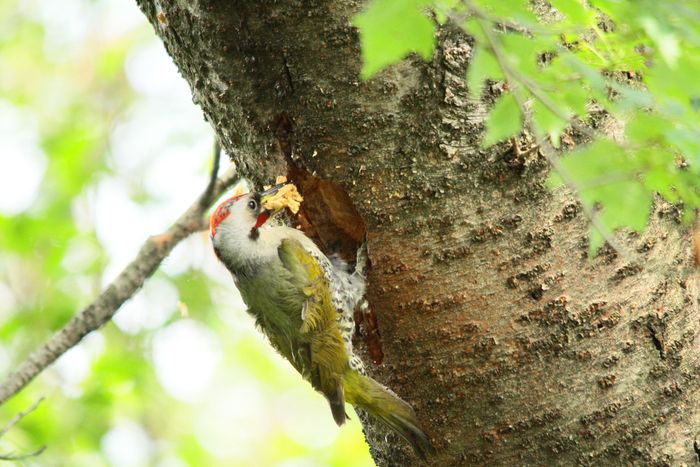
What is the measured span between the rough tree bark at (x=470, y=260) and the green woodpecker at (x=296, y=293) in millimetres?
652

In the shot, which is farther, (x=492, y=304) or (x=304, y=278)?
(x=304, y=278)

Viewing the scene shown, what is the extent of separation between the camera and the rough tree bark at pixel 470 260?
2594 millimetres

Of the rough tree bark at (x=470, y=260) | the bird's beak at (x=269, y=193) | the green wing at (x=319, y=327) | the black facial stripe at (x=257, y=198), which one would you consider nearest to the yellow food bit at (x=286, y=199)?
the bird's beak at (x=269, y=193)

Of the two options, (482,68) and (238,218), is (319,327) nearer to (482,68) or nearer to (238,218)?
(238,218)

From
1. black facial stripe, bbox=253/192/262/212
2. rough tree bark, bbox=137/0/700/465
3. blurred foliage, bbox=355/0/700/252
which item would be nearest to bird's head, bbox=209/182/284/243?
black facial stripe, bbox=253/192/262/212

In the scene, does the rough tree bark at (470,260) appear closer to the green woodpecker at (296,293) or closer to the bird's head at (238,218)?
the green woodpecker at (296,293)

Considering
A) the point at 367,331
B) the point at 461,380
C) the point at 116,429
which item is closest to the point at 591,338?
the point at 461,380

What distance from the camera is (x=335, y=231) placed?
3.62 metres

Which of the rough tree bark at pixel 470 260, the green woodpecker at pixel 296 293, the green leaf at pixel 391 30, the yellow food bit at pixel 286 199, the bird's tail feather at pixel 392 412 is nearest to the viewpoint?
the green leaf at pixel 391 30

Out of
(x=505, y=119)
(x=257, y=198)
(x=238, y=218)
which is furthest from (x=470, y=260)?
(x=238, y=218)

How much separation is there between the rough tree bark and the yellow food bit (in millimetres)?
436

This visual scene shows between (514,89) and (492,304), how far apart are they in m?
1.03

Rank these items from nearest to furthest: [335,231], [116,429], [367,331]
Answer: [367,331]
[335,231]
[116,429]

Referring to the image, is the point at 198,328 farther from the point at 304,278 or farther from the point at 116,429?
the point at 304,278
